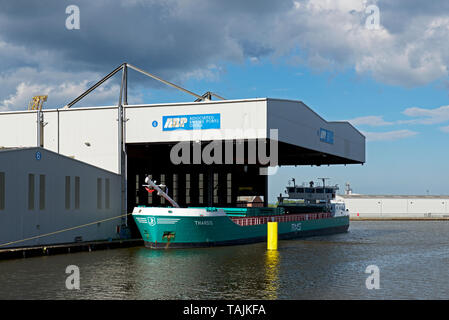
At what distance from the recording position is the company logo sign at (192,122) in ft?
129

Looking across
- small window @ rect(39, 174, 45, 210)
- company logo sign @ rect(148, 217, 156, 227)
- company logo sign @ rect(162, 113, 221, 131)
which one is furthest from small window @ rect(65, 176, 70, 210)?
company logo sign @ rect(162, 113, 221, 131)

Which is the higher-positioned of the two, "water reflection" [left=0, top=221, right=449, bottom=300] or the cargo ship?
the cargo ship

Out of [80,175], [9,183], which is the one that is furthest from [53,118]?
[9,183]

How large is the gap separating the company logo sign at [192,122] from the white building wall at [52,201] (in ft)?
18.0

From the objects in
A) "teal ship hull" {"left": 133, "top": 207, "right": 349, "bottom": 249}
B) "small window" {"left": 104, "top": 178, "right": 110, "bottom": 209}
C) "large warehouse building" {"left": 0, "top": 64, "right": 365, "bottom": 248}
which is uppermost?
"large warehouse building" {"left": 0, "top": 64, "right": 365, "bottom": 248}

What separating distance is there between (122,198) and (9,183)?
1087 cm

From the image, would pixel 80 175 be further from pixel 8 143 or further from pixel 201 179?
pixel 201 179

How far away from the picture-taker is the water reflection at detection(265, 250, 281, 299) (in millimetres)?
20891

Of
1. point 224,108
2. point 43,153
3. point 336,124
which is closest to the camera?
point 43,153

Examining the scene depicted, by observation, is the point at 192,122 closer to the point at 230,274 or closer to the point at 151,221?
the point at 151,221

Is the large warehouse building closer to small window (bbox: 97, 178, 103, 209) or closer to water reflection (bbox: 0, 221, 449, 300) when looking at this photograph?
small window (bbox: 97, 178, 103, 209)

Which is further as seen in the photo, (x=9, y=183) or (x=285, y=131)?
(x=285, y=131)

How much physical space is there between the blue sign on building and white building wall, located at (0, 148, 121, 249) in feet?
61.5
